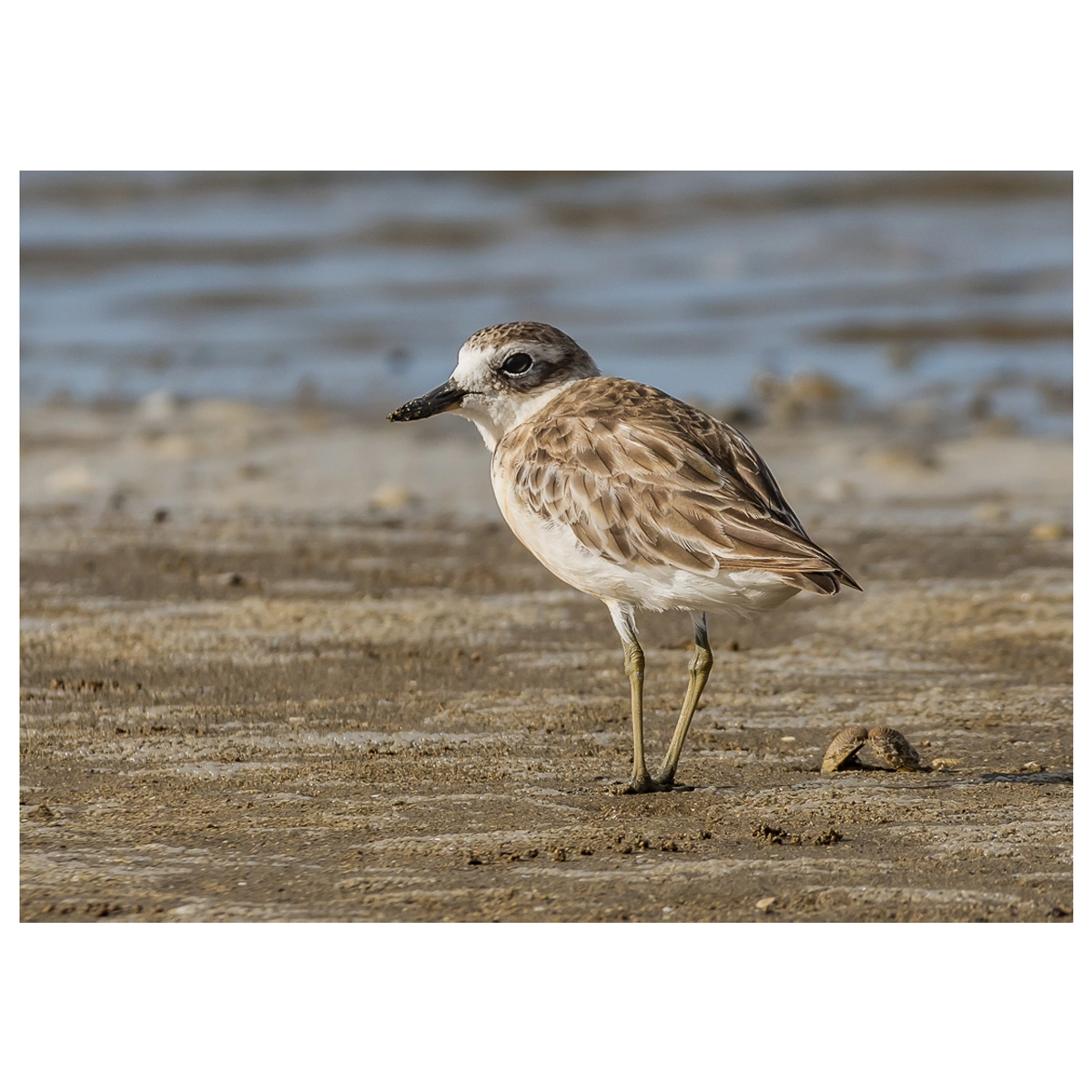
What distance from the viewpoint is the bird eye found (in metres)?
5.45

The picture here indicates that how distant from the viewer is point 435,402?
5.53 meters

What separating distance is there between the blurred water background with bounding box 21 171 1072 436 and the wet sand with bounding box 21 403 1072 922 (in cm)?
282

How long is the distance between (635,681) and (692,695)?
182 millimetres

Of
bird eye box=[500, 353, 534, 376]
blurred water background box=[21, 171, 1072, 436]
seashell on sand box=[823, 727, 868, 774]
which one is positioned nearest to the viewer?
seashell on sand box=[823, 727, 868, 774]

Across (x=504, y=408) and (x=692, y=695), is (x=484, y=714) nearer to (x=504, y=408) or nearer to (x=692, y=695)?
(x=692, y=695)

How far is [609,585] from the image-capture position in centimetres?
480

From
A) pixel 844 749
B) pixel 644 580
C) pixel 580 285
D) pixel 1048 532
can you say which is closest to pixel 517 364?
pixel 644 580

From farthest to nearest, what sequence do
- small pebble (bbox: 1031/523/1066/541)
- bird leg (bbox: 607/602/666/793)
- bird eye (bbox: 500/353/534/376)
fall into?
small pebble (bbox: 1031/523/1066/541) → bird eye (bbox: 500/353/534/376) → bird leg (bbox: 607/602/666/793)

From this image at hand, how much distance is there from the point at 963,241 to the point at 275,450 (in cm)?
884

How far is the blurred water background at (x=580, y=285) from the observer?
12547mm

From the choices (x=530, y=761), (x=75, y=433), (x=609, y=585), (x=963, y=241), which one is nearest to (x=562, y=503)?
(x=609, y=585)

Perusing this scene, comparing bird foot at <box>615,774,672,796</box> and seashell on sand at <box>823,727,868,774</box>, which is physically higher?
seashell on sand at <box>823,727,868,774</box>

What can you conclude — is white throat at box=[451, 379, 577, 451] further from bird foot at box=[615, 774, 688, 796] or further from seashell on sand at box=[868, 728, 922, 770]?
seashell on sand at box=[868, 728, 922, 770]

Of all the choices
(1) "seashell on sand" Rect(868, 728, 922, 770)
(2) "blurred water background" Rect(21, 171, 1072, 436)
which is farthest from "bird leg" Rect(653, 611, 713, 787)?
(2) "blurred water background" Rect(21, 171, 1072, 436)
